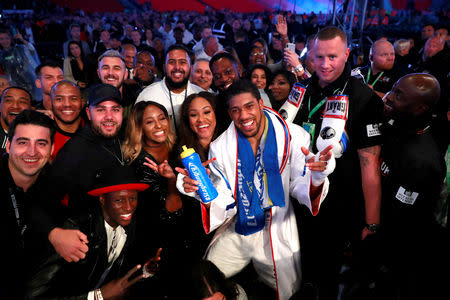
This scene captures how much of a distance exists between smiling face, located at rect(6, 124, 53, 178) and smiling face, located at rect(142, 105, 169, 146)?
0.90 m

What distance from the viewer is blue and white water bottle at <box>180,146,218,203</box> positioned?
6.68 feet

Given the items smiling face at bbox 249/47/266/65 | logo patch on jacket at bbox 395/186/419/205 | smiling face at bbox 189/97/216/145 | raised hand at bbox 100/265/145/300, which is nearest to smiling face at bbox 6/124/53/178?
raised hand at bbox 100/265/145/300

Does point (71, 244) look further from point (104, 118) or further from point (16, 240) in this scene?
point (104, 118)

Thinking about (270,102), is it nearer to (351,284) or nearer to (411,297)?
(351,284)

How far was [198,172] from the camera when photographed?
2.05 m

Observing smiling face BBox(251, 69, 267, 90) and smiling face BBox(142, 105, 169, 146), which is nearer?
smiling face BBox(142, 105, 169, 146)

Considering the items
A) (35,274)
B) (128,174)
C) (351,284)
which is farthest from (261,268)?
(35,274)

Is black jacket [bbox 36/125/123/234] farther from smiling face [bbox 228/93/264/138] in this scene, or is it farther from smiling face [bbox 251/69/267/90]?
smiling face [bbox 251/69/267/90]

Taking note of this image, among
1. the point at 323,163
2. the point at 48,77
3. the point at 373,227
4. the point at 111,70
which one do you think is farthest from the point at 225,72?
the point at 373,227

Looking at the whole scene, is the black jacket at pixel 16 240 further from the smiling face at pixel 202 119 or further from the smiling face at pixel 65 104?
the smiling face at pixel 202 119

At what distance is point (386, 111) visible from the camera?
2.55 m

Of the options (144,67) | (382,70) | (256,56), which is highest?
(256,56)

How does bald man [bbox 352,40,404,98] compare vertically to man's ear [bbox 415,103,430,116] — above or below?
above

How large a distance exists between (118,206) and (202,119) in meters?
1.17
